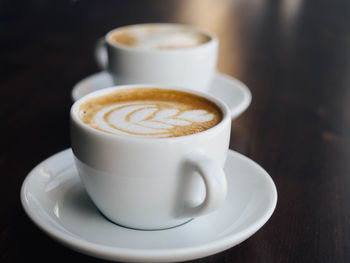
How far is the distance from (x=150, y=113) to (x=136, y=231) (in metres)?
0.16

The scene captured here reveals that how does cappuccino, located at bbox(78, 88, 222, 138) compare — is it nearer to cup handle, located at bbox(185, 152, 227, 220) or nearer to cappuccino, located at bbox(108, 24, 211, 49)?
cup handle, located at bbox(185, 152, 227, 220)

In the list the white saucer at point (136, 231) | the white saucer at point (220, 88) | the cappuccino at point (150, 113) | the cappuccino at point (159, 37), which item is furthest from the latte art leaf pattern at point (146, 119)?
the cappuccino at point (159, 37)

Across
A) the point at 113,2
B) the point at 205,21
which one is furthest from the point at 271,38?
the point at 113,2

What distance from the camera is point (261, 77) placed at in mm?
1208

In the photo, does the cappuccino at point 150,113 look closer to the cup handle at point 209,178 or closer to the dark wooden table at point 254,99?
the cup handle at point 209,178

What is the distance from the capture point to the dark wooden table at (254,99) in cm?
61

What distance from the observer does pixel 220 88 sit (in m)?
1.12

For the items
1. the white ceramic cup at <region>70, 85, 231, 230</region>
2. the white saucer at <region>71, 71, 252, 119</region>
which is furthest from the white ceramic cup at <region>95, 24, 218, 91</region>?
the white ceramic cup at <region>70, 85, 231, 230</region>

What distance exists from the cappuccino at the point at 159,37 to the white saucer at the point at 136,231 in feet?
1.54

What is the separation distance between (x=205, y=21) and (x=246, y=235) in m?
1.32

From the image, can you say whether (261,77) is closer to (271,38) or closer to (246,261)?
(271,38)

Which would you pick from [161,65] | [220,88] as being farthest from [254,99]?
[161,65]

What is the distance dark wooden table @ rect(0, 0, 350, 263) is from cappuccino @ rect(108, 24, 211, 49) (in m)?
0.13

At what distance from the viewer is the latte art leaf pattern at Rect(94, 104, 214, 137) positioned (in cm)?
61
